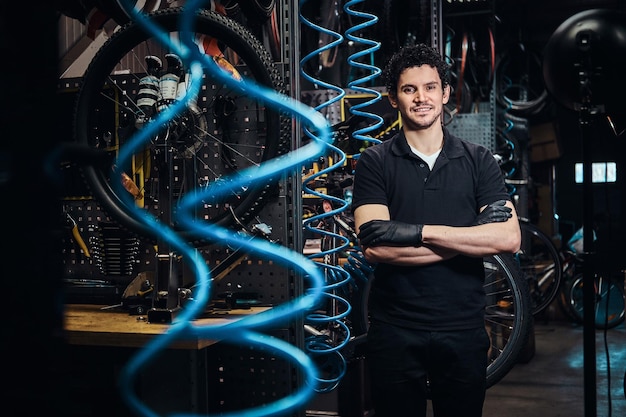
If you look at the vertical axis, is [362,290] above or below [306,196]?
below

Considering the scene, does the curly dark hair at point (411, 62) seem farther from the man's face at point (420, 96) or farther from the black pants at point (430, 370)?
the black pants at point (430, 370)

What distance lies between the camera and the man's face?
242cm

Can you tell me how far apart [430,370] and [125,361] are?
1.29 m

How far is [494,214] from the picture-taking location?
2342 mm

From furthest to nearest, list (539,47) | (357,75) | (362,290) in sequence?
(539,47)
(357,75)
(362,290)

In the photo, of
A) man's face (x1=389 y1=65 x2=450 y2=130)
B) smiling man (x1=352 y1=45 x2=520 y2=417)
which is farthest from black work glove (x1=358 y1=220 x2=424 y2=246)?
man's face (x1=389 y1=65 x2=450 y2=130)

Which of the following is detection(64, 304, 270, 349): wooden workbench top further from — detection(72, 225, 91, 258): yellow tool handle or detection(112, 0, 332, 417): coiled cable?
detection(72, 225, 91, 258): yellow tool handle

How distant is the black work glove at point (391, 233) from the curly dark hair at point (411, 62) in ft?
1.76

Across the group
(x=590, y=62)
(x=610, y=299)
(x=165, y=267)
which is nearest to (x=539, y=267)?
(x=610, y=299)

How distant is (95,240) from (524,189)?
5.68 metres

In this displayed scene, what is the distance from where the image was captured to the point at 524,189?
763 centimetres

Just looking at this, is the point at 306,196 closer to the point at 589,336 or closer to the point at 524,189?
A: the point at 589,336

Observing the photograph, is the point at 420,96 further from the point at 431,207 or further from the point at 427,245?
the point at 427,245

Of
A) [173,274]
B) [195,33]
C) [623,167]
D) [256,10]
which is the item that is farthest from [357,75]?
[623,167]
